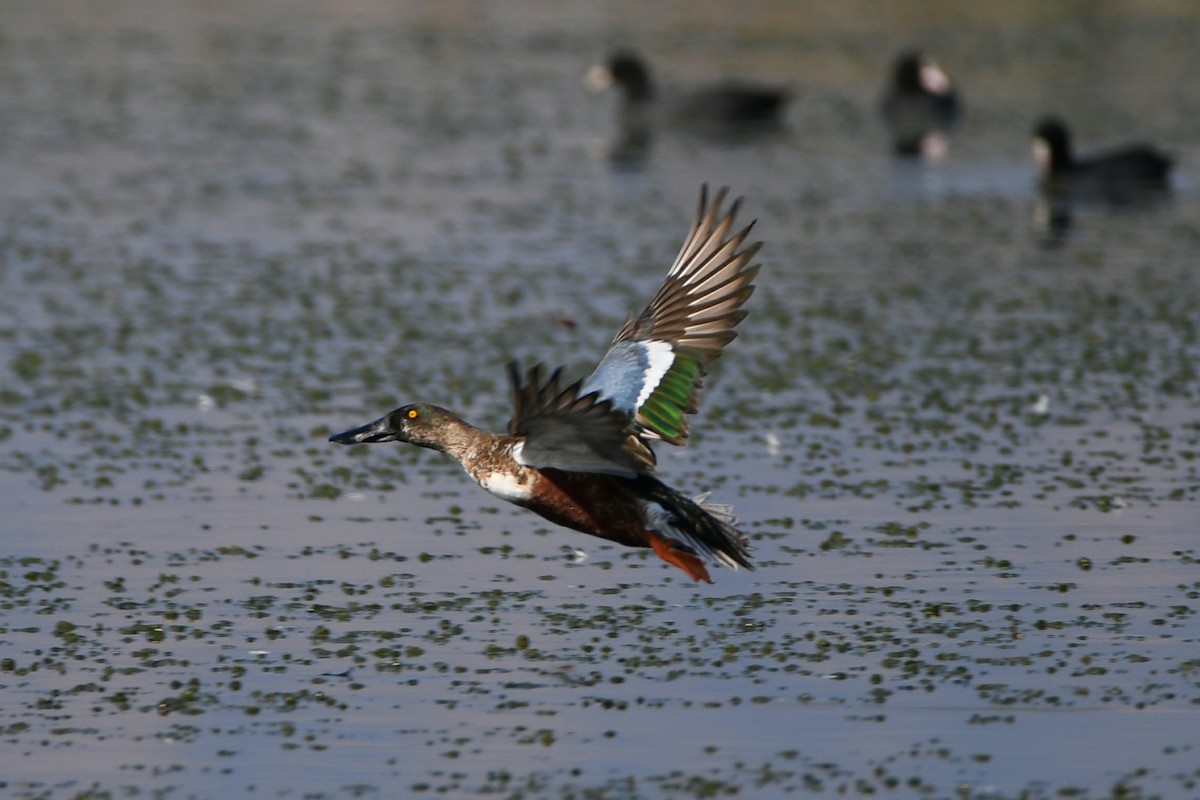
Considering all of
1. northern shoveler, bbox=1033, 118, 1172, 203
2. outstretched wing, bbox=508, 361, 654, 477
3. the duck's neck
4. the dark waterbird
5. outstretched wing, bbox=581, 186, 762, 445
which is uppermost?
the dark waterbird

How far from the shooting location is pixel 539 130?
24.2 m

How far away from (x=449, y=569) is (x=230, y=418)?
3.18 metres

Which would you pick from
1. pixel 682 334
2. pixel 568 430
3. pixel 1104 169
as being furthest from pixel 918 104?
pixel 568 430

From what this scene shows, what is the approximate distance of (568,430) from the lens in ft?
22.2

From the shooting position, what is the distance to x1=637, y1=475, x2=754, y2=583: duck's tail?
7.61 metres

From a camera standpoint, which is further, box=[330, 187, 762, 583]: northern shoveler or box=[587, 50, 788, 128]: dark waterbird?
box=[587, 50, 788, 128]: dark waterbird

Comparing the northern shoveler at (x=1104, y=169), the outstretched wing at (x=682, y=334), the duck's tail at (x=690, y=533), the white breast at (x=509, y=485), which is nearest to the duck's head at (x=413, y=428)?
the white breast at (x=509, y=485)

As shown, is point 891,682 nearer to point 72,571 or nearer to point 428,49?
point 72,571

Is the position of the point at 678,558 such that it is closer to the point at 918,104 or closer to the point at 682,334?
the point at 682,334

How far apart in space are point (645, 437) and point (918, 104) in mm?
16891

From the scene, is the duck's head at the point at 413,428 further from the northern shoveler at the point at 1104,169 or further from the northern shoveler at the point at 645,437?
the northern shoveler at the point at 1104,169

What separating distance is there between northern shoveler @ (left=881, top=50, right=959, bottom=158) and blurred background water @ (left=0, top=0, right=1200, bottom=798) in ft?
1.27

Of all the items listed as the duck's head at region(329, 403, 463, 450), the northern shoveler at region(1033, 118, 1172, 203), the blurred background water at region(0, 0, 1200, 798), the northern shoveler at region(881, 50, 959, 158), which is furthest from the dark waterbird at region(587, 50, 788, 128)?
the duck's head at region(329, 403, 463, 450)

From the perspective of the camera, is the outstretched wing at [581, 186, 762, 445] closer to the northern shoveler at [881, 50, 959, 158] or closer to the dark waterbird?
the northern shoveler at [881, 50, 959, 158]
